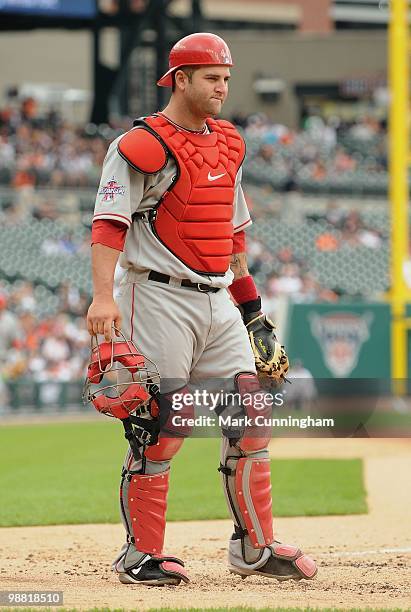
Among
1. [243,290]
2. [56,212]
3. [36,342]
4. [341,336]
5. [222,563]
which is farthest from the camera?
[56,212]

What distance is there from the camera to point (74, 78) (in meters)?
33.9

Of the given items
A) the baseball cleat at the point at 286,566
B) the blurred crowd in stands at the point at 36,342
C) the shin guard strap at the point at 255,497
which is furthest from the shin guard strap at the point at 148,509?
the blurred crowd in stands at the point at 36,342

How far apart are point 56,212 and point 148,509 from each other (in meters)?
15.8

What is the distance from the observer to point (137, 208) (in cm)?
462

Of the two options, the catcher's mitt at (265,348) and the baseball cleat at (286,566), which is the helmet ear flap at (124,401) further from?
the baseball cleat at (286,566)

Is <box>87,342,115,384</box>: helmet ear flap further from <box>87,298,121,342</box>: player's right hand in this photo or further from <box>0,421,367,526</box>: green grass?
<box>0,421,367,526</box>: green grass

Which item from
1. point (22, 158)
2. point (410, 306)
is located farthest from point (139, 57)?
point (410, 306)

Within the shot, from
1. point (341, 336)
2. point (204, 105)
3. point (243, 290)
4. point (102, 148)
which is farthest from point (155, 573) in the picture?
point (102, 148)

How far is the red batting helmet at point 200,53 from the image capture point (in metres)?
4.55

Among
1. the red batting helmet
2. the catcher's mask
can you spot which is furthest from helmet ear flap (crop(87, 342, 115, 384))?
the red batting helmet

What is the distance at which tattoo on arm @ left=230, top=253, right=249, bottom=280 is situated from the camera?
502 cm

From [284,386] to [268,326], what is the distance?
0.25m

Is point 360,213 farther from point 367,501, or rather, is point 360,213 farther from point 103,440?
point 367,501

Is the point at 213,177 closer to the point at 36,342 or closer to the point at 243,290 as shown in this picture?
the point at 243,290
